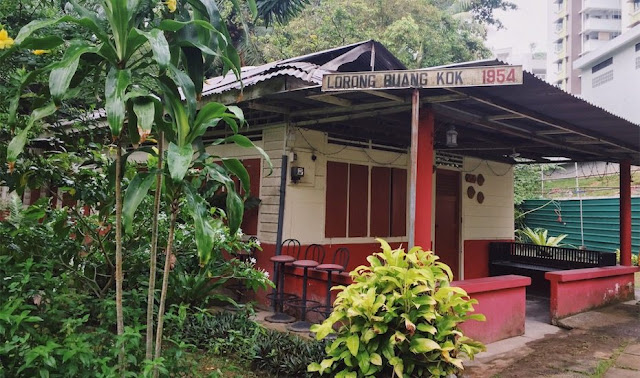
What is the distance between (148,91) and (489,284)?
388 cm

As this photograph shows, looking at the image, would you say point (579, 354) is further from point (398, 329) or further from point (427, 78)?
point (427, 78)

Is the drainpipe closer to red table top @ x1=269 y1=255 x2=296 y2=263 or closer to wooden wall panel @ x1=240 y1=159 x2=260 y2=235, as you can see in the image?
red table top @ x1=269 y1=255 x2=296 y2=263

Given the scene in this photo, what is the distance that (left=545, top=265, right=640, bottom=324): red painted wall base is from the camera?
19.5 ft

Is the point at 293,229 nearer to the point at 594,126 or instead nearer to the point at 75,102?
the point at 75,102

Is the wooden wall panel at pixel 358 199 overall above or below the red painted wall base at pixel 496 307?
above

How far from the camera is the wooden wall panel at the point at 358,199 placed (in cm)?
652

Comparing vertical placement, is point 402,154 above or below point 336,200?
above

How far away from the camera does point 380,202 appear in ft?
22.7

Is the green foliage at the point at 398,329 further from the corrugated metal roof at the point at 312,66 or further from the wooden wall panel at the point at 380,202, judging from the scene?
the wooden wall panel at the point at 380,202

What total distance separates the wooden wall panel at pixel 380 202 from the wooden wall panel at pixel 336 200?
1.85ft

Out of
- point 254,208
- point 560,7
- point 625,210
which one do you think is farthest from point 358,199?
point 560,7

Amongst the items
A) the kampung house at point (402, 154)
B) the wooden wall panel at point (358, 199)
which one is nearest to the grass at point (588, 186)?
the kampung house at point (402, 154)

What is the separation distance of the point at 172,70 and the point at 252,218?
4234 mm

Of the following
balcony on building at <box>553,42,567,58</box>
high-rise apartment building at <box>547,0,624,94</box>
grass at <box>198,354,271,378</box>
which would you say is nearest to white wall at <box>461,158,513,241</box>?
grass at <box>198,354,271,378</box>
